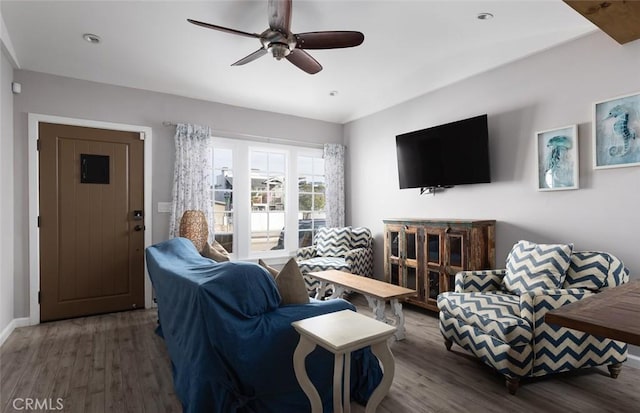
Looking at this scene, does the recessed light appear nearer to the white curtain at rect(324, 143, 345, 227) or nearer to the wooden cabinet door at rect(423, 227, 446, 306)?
the white curtain at rect(324, 143, 345, 227)

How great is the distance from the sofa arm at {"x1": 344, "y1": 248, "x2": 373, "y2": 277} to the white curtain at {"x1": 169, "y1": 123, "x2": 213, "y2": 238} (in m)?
1.85

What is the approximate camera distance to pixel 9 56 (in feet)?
10.7

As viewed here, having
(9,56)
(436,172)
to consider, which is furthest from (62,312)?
(436,172)

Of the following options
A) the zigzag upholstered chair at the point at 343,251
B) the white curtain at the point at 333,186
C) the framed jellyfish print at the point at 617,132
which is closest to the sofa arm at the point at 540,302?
the framed jellyfish print at the point at 617,132

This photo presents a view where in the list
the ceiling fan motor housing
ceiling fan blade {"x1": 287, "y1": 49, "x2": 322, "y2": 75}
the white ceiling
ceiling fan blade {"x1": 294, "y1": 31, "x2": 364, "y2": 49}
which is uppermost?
the white ceiling

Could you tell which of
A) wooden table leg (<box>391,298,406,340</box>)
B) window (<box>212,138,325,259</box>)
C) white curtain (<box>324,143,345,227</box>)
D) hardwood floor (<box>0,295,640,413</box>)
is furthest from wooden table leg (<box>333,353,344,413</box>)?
white curtain (<box>324,143,345,227</box>)

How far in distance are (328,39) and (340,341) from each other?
2.07 m

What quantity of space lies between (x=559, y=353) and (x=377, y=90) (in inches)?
136

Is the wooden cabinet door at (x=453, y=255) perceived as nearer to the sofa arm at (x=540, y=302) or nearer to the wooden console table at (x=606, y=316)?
the sofa arm at (x=540, y=302)

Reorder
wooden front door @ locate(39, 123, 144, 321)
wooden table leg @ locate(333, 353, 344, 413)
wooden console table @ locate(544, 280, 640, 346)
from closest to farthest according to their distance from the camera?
wooden console table @ locate(544, 280, 640, 346) < wooden table leg @ locate(333, 353, 344, 413) < wooden front door @ locate(39, 123, 144, 321)

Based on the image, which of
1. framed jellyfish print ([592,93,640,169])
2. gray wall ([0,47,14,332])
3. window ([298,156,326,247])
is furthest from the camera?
window ([298,156,326,247])

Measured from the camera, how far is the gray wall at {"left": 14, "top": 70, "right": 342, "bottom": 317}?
3.55 meters

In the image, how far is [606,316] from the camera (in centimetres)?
111

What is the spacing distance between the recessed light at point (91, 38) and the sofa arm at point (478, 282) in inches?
151
